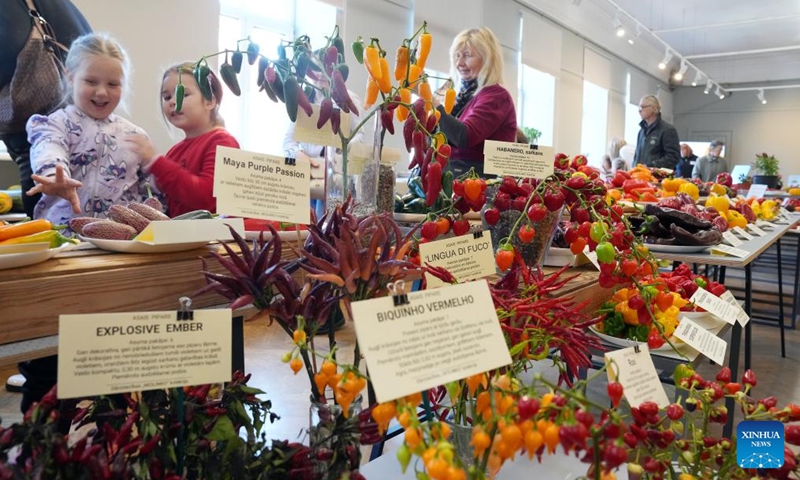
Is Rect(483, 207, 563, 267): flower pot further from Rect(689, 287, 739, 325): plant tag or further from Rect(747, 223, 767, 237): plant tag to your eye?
Rect(747, 223, 767, 237): plant tag

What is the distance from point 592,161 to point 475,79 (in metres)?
10.3

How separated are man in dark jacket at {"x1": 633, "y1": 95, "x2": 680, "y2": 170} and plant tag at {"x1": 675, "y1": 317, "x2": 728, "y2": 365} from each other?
4.67m

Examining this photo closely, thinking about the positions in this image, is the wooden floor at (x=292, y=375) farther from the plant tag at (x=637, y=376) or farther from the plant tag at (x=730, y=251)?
the plant tag at (x=637, y=376)

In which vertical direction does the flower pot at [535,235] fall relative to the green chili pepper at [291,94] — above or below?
below

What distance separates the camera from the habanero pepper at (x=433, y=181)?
105cm

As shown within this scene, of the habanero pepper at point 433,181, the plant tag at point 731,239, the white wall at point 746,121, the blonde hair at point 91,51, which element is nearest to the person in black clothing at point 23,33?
the blonde hair at point 91,51

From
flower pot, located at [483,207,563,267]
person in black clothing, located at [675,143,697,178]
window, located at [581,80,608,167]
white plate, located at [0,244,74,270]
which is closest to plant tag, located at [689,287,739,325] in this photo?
flower pot, located at [483,207,563,267]

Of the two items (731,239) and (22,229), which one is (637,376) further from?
(731,239)

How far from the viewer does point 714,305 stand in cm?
145

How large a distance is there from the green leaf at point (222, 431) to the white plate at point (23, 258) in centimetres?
32

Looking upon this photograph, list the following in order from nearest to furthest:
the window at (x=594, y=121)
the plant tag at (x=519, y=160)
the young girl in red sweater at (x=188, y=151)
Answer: the plant tag at (x=519, y=160) < the young girl in red sweater at (x=188, y=151) < the window at (x=594, y=121)

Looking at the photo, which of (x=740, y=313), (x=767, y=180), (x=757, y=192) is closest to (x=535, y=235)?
(x=740, y=313)

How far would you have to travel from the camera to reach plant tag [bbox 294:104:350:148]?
3.43 feet

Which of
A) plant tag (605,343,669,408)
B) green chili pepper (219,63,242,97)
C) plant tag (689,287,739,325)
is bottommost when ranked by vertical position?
plant tag (605,343,669,408)
